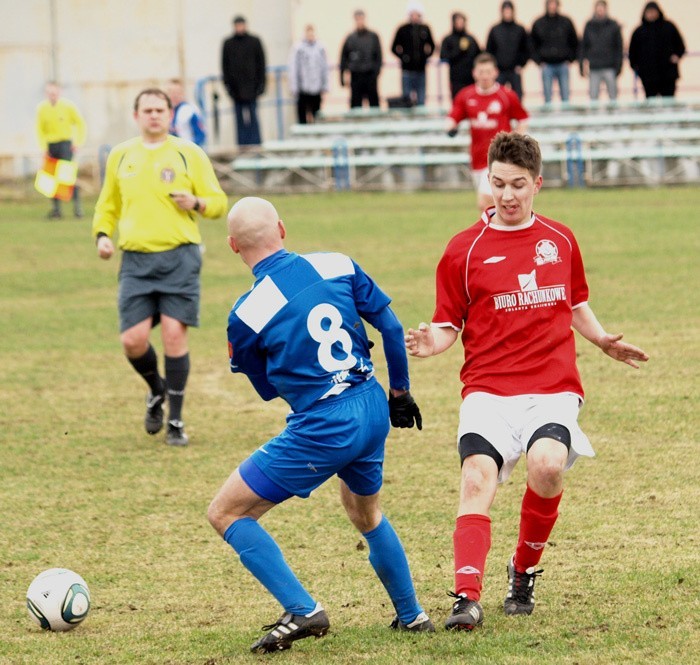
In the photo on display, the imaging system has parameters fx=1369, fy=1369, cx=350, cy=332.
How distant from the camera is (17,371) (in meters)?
11.2

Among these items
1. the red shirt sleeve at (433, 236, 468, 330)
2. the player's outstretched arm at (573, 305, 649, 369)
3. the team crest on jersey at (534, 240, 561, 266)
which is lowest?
the player's outstretched arm at (573, 305, 649, 369)

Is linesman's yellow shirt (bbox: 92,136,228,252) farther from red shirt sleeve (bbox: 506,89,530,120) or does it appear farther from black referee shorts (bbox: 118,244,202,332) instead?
red shirt sleeve (bbox: 506,89,530,120)

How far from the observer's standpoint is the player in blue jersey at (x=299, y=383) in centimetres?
482

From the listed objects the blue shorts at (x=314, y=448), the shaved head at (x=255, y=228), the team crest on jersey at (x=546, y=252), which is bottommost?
the blue shorts at (x=314, y=448)

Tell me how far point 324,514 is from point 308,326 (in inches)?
90.7

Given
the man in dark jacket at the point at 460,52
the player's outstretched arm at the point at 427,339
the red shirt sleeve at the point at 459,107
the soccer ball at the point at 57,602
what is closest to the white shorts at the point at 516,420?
the player's outstretched arm at the point at 427,339

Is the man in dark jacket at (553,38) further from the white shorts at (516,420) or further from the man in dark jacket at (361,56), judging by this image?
the white shorts at (516,420)

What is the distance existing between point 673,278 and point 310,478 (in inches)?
394

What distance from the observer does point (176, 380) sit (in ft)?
28.7

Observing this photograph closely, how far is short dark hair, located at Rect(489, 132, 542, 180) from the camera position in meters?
5.19

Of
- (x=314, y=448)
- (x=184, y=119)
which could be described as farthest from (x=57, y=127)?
(x=314, y=448)

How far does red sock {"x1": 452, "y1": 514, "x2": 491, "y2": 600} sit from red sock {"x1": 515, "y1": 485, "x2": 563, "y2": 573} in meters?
0.21

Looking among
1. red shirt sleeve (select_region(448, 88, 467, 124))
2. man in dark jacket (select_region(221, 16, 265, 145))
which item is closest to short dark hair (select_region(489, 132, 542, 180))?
red shirt sleeve (select_region(448, 88, 467, 124))

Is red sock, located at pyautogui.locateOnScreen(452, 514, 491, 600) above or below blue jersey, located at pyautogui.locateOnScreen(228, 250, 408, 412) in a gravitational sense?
below
